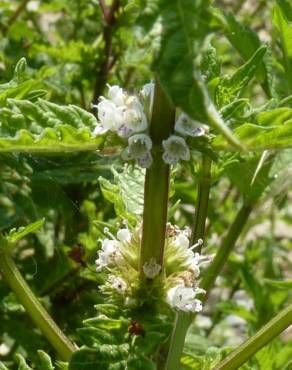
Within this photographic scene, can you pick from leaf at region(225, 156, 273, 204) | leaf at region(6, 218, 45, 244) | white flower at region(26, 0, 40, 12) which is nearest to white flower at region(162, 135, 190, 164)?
leaf at region(6, 218, 45, 244)

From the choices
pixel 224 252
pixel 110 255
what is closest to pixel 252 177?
pixel 224 252

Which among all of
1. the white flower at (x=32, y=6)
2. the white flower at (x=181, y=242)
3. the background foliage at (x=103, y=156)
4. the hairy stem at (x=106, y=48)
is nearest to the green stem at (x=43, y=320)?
the background foliage at (x=103, y=156)

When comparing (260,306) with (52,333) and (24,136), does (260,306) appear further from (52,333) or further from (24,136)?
(24,136)

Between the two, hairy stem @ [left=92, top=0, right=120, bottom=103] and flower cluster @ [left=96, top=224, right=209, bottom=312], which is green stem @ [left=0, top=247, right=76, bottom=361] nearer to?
flower cluster @ [left=96, top=224, right=209, bottom=312]

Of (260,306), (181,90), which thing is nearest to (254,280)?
(260,306)

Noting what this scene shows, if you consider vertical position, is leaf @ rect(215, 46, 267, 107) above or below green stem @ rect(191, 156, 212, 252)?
above

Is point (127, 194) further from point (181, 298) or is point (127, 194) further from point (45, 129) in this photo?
point (45, 129)
